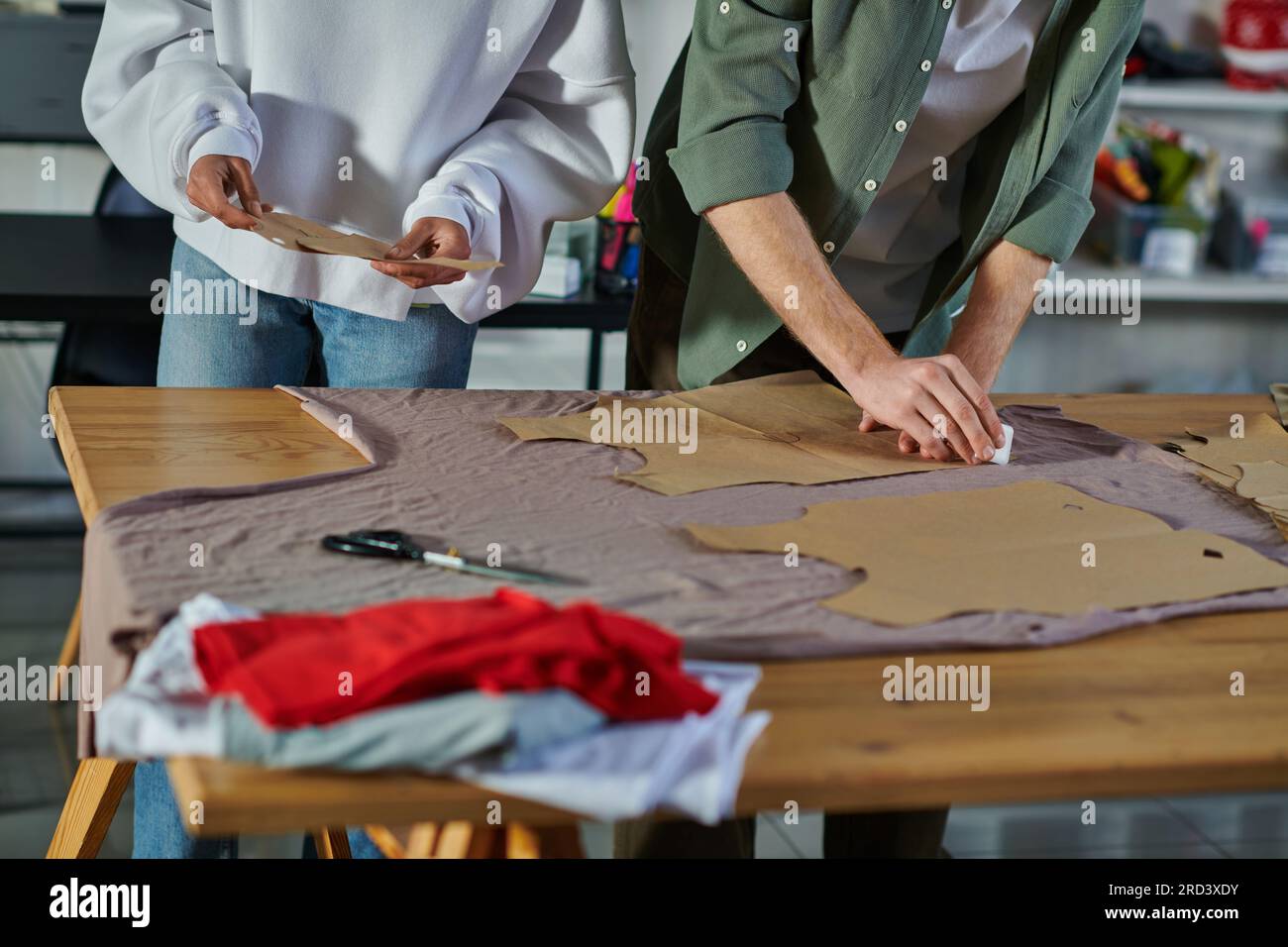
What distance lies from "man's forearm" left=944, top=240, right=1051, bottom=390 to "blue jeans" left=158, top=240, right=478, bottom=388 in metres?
0.56

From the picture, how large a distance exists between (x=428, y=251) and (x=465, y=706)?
31.3 inches

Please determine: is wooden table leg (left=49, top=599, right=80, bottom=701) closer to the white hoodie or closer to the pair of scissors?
the white hoodie

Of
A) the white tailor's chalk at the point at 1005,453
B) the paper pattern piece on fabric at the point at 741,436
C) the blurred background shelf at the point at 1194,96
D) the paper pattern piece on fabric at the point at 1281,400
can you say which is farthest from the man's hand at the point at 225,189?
the blurred background shelf at the point at 1194,96

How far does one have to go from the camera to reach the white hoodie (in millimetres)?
1430

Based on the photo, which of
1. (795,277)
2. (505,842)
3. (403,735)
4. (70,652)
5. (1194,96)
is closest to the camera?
(403,735)

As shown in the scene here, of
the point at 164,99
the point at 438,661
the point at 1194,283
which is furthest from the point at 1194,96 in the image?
the point at 438,661

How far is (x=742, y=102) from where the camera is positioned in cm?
141

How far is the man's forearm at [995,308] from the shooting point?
59.0 inches

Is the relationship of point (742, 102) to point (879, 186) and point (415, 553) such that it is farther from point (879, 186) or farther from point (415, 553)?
point (415, 553)

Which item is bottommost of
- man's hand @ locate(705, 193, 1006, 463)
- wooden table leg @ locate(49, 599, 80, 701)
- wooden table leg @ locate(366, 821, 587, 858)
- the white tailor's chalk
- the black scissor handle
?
wooden table leg @ locate(366, 821, 587, 858)

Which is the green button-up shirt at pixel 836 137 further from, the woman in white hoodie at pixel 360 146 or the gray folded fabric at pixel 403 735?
the gray folded fabric at pixel 403 735

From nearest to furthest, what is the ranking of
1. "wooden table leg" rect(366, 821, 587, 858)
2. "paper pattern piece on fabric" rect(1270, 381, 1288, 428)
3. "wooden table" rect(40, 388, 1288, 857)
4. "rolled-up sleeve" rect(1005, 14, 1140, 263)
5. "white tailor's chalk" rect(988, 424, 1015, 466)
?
"wooden table" rect(40, 388, 1288, 857) → "wooden table leg" rect(366, 821, 587, 858) → "white tailor's chalk" rect(988, 424, 1015, 466) → "paper pattern piece on fabric" rect(1270, 381, 1288, 428) → "rolled-up sleeve" rect(1005, 14, 1140, 263)

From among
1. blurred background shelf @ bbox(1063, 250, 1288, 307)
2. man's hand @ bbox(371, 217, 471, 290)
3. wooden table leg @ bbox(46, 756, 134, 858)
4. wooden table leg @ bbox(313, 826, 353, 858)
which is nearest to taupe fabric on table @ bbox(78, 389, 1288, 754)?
man's hand @ bbox(371, 217, 471, 290)

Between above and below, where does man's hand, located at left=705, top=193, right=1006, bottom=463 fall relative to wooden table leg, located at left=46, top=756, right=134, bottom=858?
above
